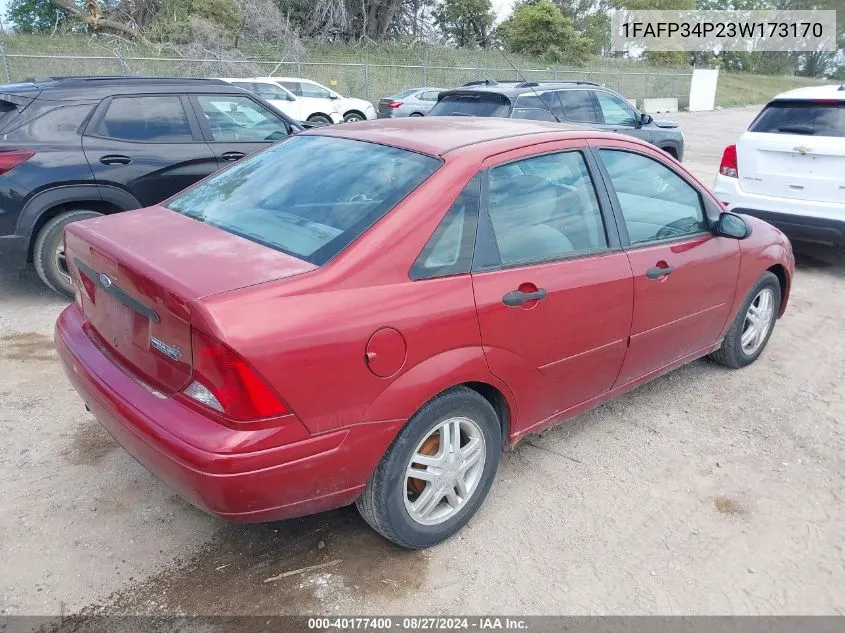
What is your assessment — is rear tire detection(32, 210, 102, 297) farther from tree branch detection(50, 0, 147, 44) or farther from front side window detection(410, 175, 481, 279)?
tree branch detection(50, 0, 147, 44)

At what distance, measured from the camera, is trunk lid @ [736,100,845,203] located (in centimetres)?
641

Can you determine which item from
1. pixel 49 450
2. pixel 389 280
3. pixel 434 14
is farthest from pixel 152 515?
pixel 434 14

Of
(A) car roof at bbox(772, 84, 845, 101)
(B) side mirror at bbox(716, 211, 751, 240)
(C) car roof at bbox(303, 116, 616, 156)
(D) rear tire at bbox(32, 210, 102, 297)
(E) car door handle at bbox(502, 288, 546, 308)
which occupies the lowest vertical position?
(D) rear tire at bbox(32, 210, 102, 297)

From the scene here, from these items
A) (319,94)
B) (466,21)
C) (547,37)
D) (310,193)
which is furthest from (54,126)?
(466,21)

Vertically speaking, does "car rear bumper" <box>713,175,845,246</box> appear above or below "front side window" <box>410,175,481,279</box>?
below

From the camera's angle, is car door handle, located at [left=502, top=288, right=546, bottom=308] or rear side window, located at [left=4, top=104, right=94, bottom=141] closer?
car door handle, located at [left=502, top=288, right=546, bottom=308]

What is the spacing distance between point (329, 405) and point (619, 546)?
1.46m

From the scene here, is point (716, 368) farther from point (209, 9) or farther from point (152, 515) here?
point (209, 9)

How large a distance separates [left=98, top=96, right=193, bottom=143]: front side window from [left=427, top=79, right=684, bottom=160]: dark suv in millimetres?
3775

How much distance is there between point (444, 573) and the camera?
106 inches

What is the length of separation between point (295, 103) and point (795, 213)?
1493cm

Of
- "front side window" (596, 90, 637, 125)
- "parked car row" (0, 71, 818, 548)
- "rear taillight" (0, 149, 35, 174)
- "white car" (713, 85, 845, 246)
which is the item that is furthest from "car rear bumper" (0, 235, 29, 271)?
"front side window" (596, 90, 637, 125)

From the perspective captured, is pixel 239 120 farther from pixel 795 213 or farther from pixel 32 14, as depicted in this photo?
pixel 32 14

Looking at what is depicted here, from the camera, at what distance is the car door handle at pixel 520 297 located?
2.73 meters
